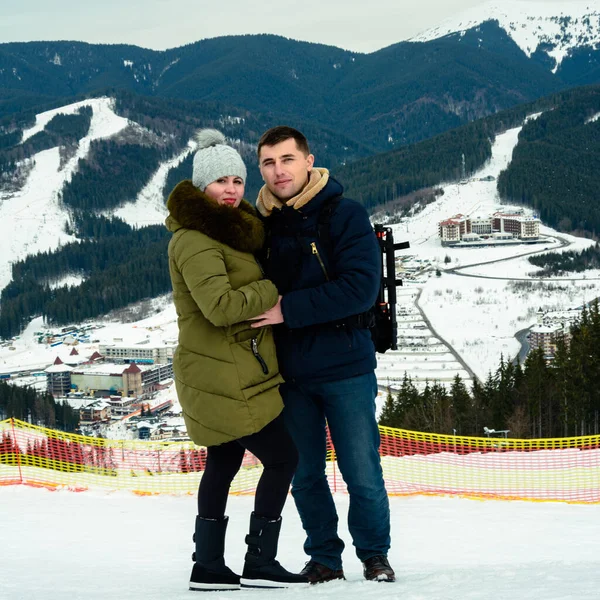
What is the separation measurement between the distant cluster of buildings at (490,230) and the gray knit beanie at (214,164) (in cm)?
10418

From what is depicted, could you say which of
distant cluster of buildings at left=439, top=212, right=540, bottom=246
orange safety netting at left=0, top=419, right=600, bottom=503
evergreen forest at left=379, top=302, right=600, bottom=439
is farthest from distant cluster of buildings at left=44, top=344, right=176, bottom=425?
distant cluster of buildings at left=439, top=212, right=540, bottom=246


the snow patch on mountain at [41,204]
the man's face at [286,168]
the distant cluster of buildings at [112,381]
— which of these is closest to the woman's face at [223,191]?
the man's face at [286,168]

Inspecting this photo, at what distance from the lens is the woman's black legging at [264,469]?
360 cm

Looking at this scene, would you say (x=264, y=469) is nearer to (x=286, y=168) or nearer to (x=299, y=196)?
(x=299, y=196)

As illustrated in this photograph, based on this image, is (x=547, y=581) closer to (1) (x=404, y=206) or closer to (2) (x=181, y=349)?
(2) (x=181, y=349)

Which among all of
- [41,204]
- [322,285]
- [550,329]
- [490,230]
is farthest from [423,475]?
[41,204]

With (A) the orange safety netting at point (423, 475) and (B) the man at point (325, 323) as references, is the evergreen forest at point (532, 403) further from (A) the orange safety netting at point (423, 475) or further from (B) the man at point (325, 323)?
(B) the man at point (325, 323)

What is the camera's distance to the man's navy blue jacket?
355 centimetres

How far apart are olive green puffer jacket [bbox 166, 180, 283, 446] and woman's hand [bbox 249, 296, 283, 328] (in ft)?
0.13

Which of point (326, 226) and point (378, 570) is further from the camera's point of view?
point (378, 570)

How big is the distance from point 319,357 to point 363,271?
44cm

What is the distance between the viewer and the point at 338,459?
391cm

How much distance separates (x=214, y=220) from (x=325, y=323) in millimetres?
688

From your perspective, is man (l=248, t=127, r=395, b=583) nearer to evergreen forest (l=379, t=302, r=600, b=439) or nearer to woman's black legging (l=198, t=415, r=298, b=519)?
woman's black legging (l=198, t=415, r=298, b=519)
